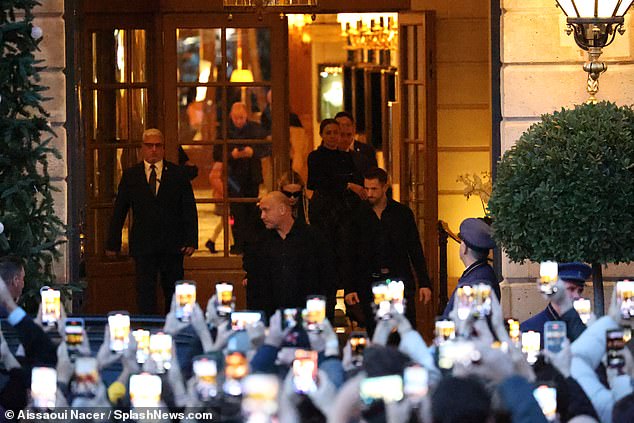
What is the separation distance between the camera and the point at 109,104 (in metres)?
12.3

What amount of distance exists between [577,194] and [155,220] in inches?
143

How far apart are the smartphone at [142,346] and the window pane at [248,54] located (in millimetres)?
6115

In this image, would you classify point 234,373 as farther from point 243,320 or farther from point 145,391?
point 243,320

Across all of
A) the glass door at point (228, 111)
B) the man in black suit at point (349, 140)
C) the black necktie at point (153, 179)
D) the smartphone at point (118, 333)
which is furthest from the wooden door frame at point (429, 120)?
the smartphone at point (118, 333)

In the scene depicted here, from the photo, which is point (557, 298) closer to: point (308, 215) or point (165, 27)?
point (308, 215)

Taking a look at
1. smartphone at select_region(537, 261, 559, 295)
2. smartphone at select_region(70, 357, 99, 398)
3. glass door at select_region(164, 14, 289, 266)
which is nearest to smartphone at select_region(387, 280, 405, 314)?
smartphone at select_region(537, 261, 559, 295)

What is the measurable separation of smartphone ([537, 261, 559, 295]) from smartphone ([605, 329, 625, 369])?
0.83 m

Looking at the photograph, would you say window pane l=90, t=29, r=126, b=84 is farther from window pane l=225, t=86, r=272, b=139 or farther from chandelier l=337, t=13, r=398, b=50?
chandelier l=337, t=13, r=398, b=50

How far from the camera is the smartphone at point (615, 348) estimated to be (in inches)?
238

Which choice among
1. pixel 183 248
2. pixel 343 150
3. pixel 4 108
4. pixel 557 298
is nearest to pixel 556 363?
pixel 557 298

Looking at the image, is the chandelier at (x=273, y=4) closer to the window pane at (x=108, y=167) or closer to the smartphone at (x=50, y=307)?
the window pane at (x=108, y=167)

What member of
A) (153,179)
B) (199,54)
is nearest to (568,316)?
(153,179)

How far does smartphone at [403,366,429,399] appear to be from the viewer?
517cm

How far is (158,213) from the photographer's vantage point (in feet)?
36.6
